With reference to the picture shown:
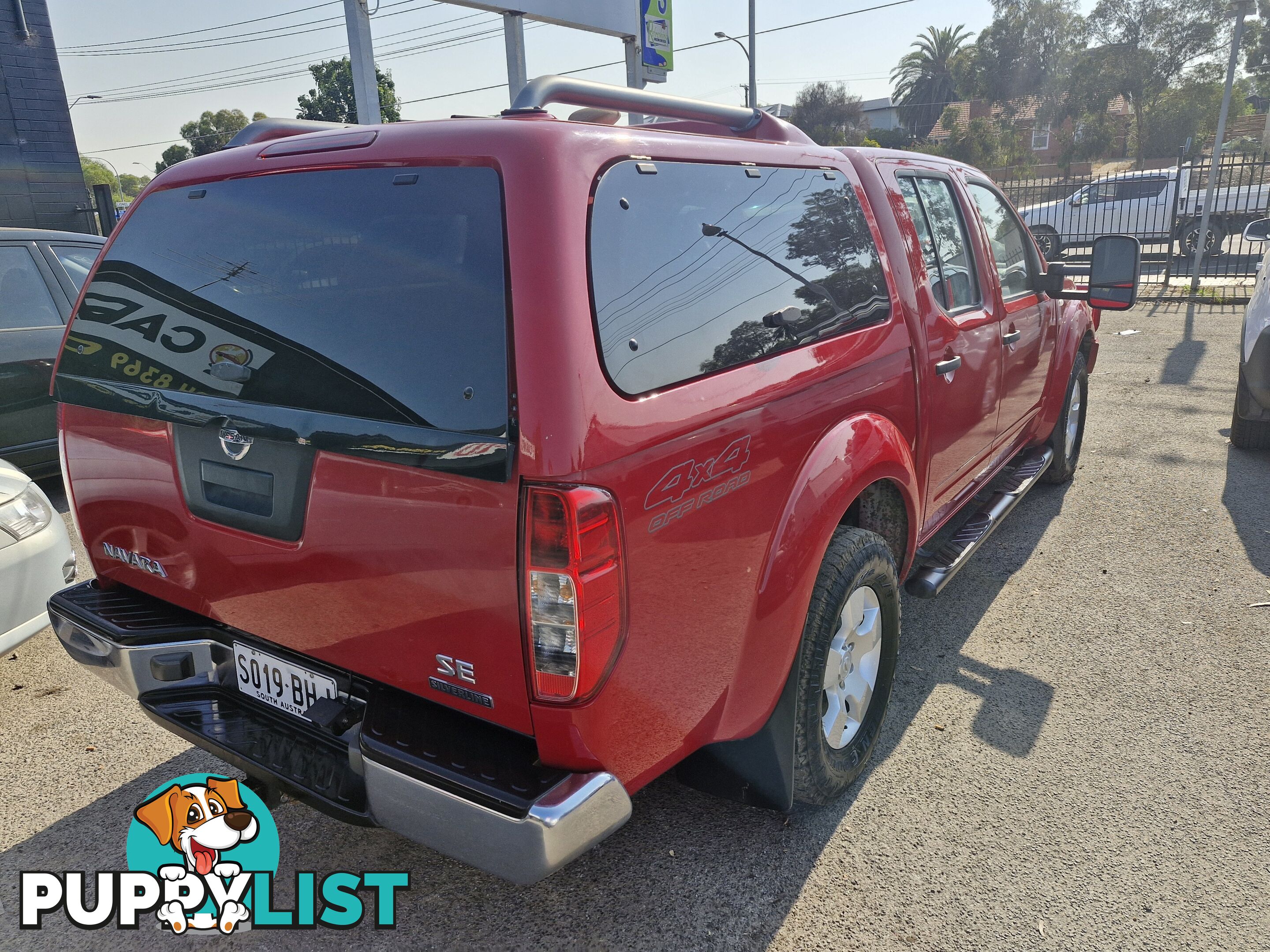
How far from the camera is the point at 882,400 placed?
2721mm

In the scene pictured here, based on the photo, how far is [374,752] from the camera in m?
1.83

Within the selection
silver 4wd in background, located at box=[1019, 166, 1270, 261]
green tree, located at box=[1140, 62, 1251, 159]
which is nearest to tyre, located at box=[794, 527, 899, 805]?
silver 4wd in background, located at box=[1019, 166, 1270, 261]

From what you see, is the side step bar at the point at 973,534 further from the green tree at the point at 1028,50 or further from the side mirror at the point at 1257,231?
the green tree at the point at 1028,50

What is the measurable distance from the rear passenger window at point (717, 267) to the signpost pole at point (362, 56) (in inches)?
325

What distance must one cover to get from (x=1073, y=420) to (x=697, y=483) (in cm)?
448

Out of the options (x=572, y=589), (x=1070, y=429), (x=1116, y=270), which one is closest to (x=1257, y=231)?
(x=1070, y=429)

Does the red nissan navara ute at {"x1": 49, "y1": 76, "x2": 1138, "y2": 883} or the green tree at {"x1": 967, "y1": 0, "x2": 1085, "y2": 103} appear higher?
the green tree at {"x1": 967, "y1": 0, "x2": 1085, "y2": 103}

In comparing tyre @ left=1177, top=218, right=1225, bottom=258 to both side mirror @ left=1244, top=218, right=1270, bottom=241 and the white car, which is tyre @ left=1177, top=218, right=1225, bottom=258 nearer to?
side mirror @ left=1244, top=218, right=1270, bottom=241

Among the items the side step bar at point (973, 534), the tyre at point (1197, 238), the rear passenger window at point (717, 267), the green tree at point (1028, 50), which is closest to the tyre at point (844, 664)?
the side step bar at point (973, 534)

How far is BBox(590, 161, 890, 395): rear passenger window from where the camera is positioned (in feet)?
5.87

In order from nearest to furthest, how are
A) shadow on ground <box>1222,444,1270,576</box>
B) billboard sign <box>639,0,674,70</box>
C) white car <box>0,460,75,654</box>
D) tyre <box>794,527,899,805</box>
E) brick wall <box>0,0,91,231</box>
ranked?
tyre <box>794,527,899,805</box>, white car <box>0,460,75,654</box>, shadow on ground <box>1222,444,1270,576</box>, brick wall <box>0,0,91,231</box>, billboard sign <box>639,0,674,70</box>

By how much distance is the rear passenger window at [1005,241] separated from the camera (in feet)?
13.1

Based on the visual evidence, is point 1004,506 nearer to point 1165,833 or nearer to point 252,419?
point 1165,833

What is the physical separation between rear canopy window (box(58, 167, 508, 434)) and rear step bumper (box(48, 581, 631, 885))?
0.65 m
